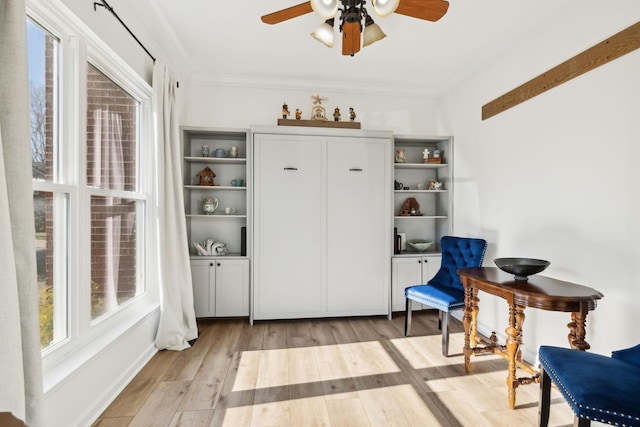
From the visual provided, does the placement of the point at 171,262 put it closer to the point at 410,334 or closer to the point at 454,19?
the point at 410,334

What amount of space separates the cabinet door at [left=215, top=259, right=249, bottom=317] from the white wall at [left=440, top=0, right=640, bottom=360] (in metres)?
2.44

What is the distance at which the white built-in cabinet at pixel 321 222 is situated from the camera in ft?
11.3

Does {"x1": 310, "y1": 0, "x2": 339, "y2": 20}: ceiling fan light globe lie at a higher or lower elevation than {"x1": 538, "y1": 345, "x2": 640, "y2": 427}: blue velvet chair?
higher

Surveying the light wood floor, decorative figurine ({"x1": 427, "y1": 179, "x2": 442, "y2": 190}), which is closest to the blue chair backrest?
the light wood floor

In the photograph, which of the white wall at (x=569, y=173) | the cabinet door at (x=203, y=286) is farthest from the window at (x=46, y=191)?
the white wall at (x=569, y=173)

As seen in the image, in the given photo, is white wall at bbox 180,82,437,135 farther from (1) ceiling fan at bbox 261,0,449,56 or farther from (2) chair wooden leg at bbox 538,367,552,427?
(2) chair wooden leg at bbox 538,367,552,427

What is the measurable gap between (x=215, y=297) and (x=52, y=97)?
90.8 inches

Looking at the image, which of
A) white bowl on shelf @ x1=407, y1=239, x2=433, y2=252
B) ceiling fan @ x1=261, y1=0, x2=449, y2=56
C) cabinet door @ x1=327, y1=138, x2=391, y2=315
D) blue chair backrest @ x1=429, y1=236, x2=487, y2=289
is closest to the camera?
ceiling fan @ x1=261, y1=0, x2=449, y2=56

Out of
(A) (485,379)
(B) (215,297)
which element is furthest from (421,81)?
(B) (215,297)

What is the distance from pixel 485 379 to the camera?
2352 millimetres

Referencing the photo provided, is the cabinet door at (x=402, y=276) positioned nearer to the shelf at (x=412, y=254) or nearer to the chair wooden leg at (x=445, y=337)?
the shelf at (x=412, y=254)

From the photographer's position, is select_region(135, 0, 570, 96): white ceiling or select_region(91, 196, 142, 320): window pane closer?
select_region(91, 196, 142, 320): window pane

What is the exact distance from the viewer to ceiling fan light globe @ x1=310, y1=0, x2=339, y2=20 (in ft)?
5.53

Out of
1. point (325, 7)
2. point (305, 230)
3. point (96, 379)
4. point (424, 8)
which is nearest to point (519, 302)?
point (424, 8)
